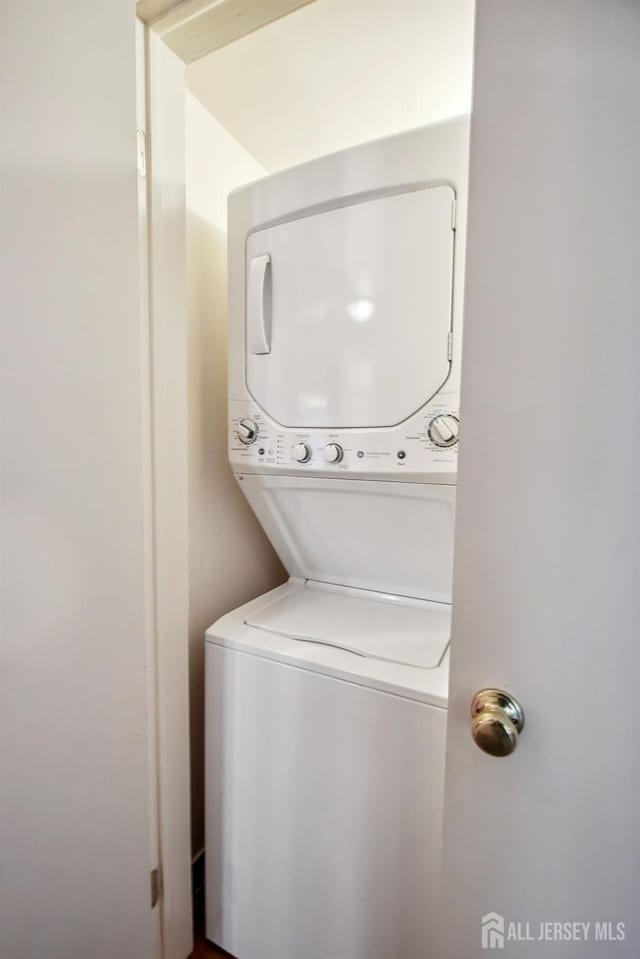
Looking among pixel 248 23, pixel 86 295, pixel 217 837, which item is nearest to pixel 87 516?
pixel 86 295

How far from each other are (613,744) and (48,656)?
91 cm

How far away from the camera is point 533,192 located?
1.72 feet

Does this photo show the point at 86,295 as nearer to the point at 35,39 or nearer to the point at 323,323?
the point at 35,39

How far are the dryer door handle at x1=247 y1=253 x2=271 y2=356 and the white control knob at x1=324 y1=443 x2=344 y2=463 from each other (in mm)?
352

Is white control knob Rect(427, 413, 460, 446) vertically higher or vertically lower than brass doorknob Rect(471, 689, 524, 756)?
higher

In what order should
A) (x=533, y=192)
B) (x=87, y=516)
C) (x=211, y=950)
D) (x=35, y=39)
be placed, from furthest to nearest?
(x=211, y=950) < (x=87, y=516) < (x=35, y=39) < (x=533, y=192)

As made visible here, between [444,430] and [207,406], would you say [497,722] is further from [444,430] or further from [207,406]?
[207,406]

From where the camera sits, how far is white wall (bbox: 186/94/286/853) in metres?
1.32

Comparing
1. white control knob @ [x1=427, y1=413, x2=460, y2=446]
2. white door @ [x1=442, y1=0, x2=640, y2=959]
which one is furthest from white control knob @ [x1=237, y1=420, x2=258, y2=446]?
white door @ [x1=442, y1=0, x2=640, y2=959]

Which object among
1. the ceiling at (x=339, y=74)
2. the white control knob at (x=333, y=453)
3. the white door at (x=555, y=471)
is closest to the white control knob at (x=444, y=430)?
the white control knob at (x=333, y=453)

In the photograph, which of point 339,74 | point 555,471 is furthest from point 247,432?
point 339,74

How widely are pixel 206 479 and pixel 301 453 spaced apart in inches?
16.6

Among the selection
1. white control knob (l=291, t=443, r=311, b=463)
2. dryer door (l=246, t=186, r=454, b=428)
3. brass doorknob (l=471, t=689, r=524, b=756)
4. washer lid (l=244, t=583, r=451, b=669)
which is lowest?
washer lid (l=244, t=583, r=451, b=669)

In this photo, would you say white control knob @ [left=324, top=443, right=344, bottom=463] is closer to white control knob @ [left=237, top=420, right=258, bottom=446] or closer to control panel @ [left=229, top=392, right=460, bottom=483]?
control panel @ [left=229, top=392, right=460, bottom=483]
